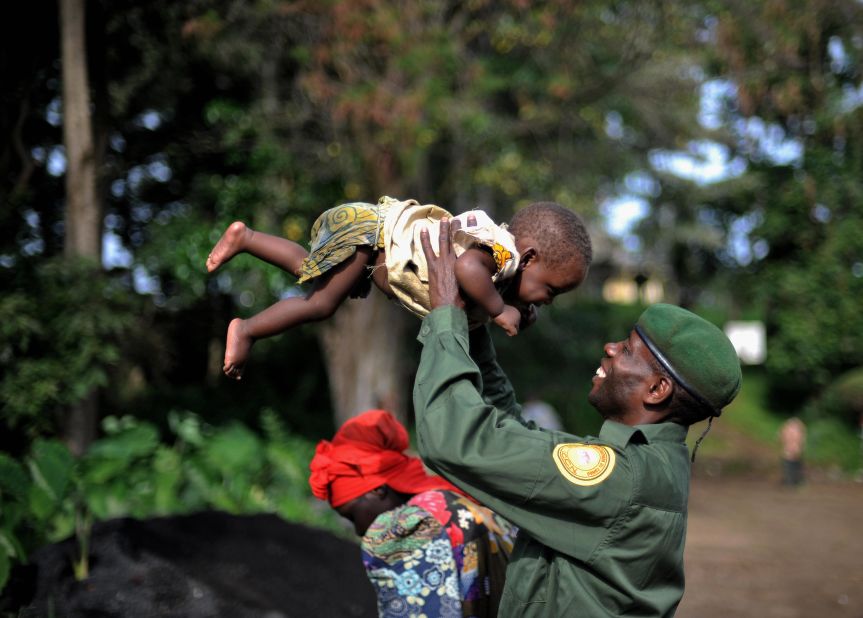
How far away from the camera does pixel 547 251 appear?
2938mm

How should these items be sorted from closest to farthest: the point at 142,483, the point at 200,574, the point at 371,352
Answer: the point at 200,574 → the point at 142,483 → the point at 371,352

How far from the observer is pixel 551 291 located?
3018 mm

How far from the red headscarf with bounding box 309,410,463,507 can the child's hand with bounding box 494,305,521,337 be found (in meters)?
0.80

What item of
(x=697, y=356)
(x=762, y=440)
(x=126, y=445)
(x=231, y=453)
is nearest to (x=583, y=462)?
(x=697, y=356)

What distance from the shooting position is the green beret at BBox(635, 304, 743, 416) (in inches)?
98.6

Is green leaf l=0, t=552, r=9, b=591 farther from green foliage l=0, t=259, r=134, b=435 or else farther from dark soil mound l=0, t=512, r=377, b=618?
green foliage l=0, t=259, r=134, b=435

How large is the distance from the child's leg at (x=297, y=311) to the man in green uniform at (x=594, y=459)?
415 millimetres

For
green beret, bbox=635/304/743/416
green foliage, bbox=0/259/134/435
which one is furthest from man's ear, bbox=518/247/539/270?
green foliage, bbox=0/259/134/435

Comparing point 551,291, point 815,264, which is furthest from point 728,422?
point 551,291

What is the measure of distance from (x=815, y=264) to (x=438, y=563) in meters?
20.1

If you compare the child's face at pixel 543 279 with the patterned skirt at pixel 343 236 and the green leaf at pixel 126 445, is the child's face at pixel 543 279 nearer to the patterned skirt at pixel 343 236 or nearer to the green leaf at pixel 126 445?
the patterned skirt at pixel 343 236

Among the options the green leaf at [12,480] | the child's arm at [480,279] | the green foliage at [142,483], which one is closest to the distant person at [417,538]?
the child's arm at [480,279]

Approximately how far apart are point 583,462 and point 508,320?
56 cm

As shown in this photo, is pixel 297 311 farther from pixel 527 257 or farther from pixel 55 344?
pixel 55 344
